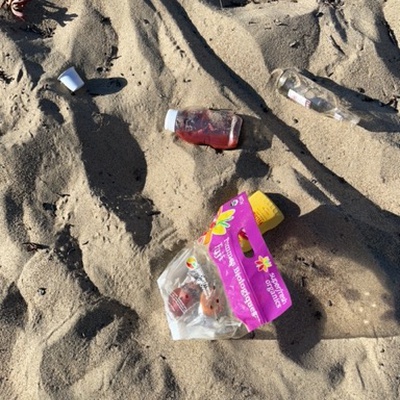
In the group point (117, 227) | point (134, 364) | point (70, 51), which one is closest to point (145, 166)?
point (117, 227)

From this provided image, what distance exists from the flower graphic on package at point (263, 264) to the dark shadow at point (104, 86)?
1301 mm

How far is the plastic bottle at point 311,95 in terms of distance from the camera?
276 cm

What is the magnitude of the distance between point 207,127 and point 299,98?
536mm

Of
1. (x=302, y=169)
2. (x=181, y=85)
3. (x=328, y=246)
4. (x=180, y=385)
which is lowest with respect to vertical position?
(x=180, y=385)

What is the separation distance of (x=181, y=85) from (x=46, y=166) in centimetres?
85

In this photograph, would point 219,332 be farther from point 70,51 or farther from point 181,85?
point 70,51

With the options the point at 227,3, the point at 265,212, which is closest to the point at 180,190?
the point at 265,212

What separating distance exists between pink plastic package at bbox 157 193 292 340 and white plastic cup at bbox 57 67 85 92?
3.53 feet

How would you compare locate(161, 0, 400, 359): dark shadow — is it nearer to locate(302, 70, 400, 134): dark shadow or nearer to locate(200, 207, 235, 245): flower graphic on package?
locate(200, 207, 235, 245): flower graphic on package

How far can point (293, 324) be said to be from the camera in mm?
2488

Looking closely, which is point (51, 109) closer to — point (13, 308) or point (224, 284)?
point (13, 308)

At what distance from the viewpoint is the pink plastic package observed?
7.09ft

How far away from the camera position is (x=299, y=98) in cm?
278

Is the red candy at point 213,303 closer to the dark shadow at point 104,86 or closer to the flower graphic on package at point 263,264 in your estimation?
the flower graphic on package at point 263,264
